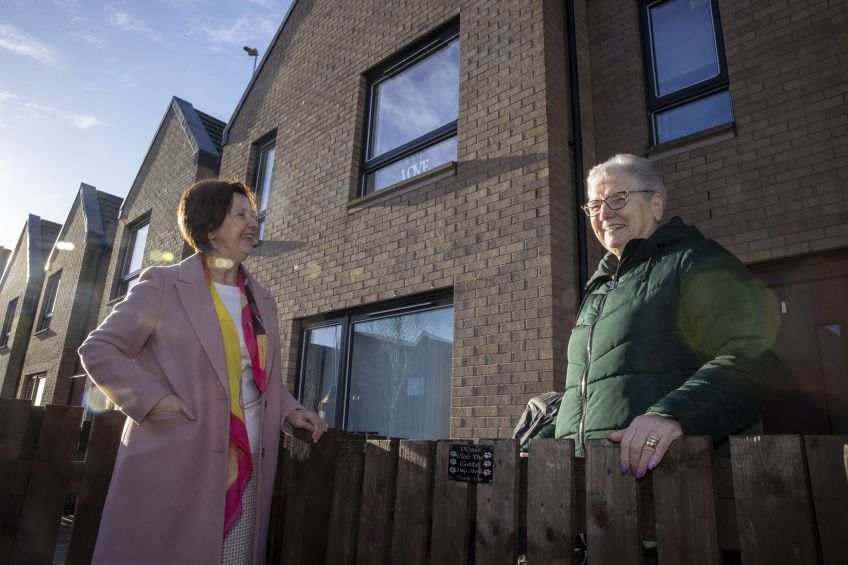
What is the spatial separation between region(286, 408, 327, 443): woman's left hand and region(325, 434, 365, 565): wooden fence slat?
151mm

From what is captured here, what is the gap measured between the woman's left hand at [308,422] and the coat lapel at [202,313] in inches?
18.6

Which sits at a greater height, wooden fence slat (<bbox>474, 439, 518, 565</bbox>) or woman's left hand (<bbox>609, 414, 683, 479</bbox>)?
woman's left hand (<bbox>609, 414, 683, 479</bbox>)

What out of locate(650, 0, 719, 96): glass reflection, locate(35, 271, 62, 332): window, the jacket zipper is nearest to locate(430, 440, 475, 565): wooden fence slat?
the jacket zipper

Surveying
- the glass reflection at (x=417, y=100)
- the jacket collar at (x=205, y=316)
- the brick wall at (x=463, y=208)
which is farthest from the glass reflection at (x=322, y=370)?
the jacket collar at (x=205, y=316)

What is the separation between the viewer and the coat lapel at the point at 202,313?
209 cm

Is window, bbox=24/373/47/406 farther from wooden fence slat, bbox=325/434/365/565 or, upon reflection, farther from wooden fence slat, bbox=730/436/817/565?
wooden fence slat, bbox=730/436/817/565

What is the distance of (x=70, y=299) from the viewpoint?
14.0 meters

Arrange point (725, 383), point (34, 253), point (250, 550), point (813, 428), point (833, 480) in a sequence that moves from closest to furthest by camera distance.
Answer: point (833, 480) < point (725, 383) < point (250, 550) < point (813, 428) < point (34, 253)

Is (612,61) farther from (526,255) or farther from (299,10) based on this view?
(299,10)

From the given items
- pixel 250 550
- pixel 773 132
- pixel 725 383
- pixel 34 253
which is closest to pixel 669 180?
pixel 773 132

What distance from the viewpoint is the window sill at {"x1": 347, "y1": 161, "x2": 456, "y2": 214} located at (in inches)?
217

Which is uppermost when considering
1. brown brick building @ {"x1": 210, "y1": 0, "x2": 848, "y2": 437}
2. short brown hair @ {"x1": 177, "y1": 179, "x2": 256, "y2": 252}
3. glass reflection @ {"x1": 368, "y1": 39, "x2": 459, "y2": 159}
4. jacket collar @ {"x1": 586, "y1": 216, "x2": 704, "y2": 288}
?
glass reflection @ {"x1": 368, "y1": 39, "x2": 459, "y2": 159}

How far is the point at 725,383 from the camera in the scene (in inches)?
59.2

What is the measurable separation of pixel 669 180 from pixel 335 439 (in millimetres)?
3658
